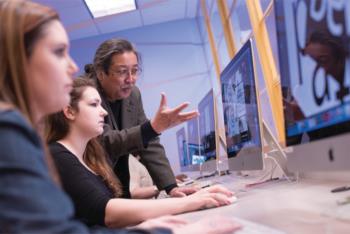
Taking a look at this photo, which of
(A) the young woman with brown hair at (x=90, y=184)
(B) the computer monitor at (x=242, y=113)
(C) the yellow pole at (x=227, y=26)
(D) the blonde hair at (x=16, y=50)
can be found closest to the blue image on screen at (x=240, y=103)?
(B) the computer monitor at (x=242, y=113)

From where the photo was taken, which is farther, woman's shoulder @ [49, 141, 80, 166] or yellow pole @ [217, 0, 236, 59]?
yellow pole @ [217, 0, 236, 59]

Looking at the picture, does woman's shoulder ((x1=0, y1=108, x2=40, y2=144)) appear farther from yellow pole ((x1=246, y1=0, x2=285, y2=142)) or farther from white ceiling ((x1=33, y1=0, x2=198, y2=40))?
white ceiling ((x1=33, y1=0, x2=198, y2=40))

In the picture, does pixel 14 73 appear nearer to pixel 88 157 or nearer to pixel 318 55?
pixel 318 55

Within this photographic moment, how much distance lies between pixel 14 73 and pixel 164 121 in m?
1.24

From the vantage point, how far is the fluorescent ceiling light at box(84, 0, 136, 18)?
4.82 m

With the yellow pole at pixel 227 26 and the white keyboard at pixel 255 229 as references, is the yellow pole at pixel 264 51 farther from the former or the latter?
the white keyboard at pixel 255 229

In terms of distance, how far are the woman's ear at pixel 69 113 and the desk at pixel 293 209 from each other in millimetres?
664

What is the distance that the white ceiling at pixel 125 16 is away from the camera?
505cm

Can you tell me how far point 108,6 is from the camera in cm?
501

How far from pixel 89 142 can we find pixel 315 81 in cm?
114

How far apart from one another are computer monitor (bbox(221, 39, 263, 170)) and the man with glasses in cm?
18

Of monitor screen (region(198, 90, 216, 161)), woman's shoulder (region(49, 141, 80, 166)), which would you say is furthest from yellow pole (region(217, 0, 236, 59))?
woman's shoulder (region(49, 141, 80, 166))

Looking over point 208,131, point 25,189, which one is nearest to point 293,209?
point 25,189

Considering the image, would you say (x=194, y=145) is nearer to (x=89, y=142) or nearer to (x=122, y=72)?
(x=122, y=72)
